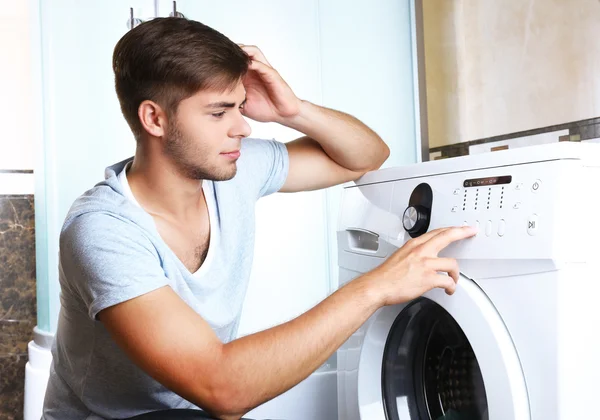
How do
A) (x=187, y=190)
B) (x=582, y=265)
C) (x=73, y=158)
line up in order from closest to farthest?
1. (x=582, y=265)
2. (x=187, y=190)
3. (x=73, y=158)

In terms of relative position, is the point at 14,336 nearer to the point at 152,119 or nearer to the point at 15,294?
the point at 15,294

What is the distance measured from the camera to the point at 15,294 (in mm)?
2639

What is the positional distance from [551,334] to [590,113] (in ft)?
2.90

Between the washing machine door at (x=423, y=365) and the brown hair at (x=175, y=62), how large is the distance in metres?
0.52

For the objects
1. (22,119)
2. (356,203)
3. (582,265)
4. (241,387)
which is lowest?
(241,387)

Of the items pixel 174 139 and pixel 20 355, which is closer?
pixel 174 139

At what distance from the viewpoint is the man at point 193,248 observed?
962mm

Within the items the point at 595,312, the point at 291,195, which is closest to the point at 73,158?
the point at 291,195

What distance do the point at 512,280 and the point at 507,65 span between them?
1.11 metres

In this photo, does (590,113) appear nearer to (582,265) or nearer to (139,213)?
(582,265)

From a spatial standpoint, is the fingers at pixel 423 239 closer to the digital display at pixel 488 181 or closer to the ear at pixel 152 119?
the digital display at pixel 488 181

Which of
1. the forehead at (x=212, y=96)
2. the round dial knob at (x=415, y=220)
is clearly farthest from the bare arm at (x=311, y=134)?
the round dial knob at (x=415, y=220)

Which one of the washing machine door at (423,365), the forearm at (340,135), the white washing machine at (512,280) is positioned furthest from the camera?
the forearm at (340,135)

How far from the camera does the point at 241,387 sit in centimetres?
96
